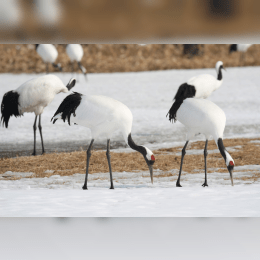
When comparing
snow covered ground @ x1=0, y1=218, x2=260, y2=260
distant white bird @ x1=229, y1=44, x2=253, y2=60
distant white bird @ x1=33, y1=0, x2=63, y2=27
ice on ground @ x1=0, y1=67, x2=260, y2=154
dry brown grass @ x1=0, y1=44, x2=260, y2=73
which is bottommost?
snow covered ground @ x1=0, y1=218, x2=260, y2=260

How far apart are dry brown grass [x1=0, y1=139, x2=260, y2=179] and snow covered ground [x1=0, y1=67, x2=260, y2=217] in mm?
162

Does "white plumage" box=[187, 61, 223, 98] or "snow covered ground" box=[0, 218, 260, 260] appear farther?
"white plumage" box=[187, 61, 223, 98]

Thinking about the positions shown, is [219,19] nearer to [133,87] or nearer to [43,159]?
[43,159]

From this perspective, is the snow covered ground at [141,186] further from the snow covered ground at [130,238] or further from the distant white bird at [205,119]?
the distant white bird at [205,119]

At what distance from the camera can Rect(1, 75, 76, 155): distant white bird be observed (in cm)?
554

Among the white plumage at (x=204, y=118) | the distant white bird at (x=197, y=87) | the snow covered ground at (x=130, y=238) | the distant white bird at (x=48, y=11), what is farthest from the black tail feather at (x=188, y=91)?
the distant white bird at (x=48, y=11)

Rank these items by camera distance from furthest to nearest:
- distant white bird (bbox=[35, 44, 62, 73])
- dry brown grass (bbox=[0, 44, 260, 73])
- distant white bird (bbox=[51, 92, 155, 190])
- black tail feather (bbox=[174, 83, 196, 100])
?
1. dry brown grass (bbox=[0, 44, 260, 73])
2. distant white bird (bbox=[35, 44, 62, 73])
3. black tail feather (bbox=[174, 83, 196, 100])
4. distant white bird (bbox=[51, 92, 155, 190])

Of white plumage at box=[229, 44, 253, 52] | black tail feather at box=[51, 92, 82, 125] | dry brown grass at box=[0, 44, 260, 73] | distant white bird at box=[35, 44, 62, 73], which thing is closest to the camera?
black tail feather at box=[51, 92, 82, 125]

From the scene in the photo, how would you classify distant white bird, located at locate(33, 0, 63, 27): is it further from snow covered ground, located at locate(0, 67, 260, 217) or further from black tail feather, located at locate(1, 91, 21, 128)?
black tail feather, located at locate(1, 91, 21, 128)

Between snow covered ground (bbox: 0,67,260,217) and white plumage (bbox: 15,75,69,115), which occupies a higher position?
white plumage (bbox: 15,75,69,115)

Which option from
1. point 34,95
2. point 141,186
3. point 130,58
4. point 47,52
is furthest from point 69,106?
point 130,58

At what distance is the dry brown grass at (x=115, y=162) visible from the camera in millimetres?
4729

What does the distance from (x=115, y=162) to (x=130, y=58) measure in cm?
513

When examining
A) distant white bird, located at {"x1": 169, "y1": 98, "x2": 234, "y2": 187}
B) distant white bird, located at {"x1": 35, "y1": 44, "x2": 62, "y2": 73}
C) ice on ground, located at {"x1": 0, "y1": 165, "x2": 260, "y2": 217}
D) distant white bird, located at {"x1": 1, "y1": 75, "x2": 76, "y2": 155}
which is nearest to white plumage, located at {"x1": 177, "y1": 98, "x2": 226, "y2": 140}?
distant white bird, located at {"x1": 169, "y1": 98, "x2": 234, "y2": 187}
